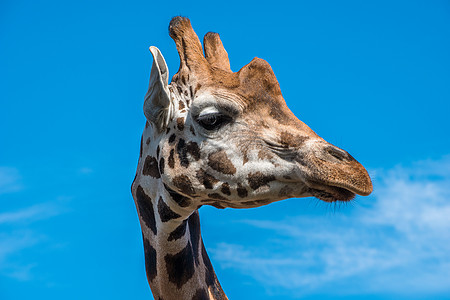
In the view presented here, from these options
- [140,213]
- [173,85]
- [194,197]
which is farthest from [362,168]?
[140,213]

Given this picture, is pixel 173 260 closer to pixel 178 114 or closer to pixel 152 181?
pixel 152 181

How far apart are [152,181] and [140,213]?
0.52 m

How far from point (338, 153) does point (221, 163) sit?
41.5 inches

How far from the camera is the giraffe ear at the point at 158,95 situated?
5.84m

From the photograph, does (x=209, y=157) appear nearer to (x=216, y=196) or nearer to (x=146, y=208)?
(x=216, y=196)

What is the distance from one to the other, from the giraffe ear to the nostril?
5.29 ft

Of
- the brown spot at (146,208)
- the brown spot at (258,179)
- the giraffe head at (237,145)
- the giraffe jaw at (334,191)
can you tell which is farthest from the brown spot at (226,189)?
the brown spot at (146,208)

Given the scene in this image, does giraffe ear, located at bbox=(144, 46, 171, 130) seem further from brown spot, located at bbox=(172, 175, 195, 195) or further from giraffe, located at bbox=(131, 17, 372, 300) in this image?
brown spot, located at bbox=(172, 175, 195, 195)

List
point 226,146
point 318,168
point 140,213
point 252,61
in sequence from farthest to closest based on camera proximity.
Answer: point 140,213
point 252,61
point 226,146
point 318,168

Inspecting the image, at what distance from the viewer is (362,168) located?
519 cm

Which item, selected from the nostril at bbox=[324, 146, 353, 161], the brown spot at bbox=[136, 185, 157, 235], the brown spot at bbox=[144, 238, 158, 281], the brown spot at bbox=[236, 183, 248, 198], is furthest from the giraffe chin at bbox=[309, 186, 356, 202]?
the brown spot at bbox=[144, 238, 158, 281]

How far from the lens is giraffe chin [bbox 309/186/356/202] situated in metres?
5.21

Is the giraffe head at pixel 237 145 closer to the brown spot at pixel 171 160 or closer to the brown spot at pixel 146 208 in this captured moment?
the brown spot at pixel 171 160

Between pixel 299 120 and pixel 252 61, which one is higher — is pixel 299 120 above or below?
below
